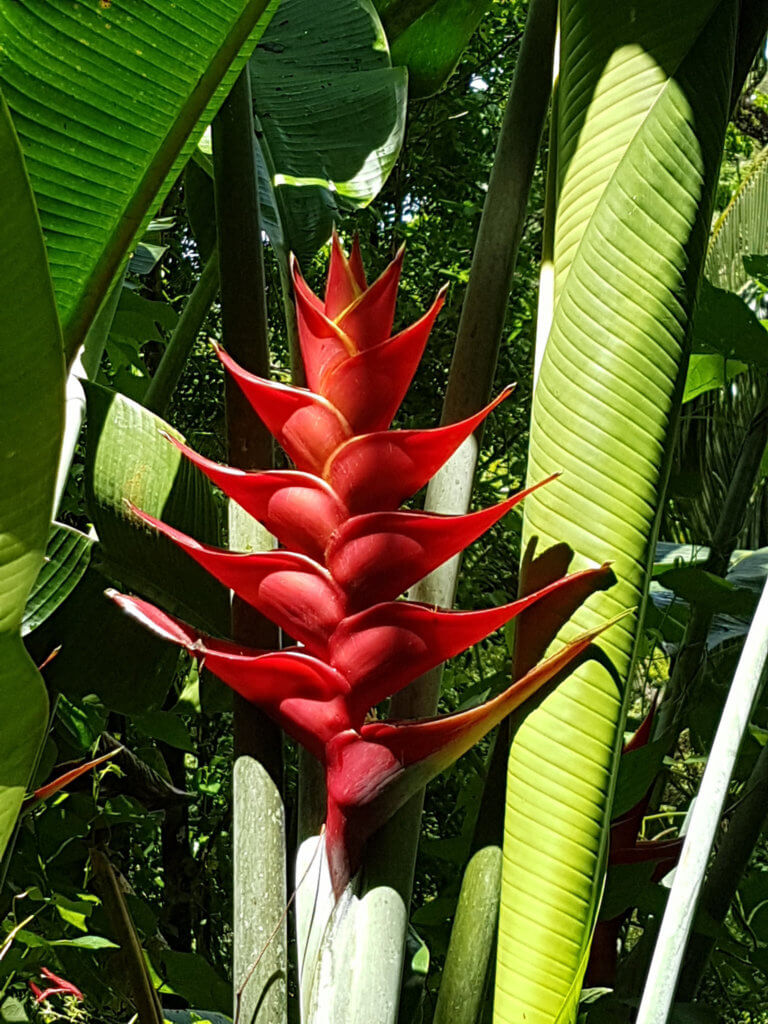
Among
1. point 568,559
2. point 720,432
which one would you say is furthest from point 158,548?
point 720,432

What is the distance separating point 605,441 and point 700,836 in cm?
14

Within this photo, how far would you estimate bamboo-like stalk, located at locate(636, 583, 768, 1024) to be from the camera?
1.06 ft

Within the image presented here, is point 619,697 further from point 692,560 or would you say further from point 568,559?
point 692,560

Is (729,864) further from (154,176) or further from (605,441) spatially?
(154,176)

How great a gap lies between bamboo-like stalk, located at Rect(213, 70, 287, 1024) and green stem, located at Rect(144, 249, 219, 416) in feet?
1.13

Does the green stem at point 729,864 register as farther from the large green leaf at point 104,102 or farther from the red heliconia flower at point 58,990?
the large green leaf at point 104,102

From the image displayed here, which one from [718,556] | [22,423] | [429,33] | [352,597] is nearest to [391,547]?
[352,597]

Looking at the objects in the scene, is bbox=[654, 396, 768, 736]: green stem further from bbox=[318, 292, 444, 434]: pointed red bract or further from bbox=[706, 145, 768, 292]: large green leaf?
bbox=[706, 145, 768, 292]: large green leaf

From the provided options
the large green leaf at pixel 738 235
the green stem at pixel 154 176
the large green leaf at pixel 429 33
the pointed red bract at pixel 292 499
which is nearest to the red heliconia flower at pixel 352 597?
the pointed red bract at pixel 292 499

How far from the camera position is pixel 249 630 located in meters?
0.48

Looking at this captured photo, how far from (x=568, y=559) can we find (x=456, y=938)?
173 mm

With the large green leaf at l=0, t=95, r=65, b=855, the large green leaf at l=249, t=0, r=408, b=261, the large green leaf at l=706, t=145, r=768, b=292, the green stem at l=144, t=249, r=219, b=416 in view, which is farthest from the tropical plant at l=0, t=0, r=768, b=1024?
the large green leaf at l=706, t=145, r=768, b=292

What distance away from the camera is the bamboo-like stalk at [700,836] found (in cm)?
32

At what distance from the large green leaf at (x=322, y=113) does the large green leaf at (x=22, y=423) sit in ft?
1.37
